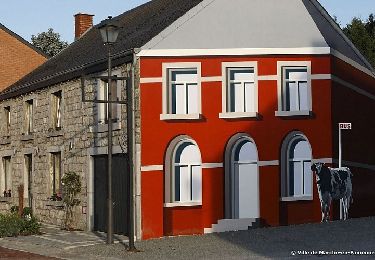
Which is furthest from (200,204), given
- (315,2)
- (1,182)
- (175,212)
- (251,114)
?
(1,182)

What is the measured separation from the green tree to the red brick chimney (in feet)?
108

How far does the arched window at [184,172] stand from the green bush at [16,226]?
4.91 m

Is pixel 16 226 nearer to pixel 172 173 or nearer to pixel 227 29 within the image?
pixel 172 173

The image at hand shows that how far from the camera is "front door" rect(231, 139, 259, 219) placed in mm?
22625

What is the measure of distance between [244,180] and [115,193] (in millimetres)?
4138

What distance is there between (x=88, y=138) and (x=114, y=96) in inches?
80.0

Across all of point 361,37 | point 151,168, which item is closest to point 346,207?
point 151,168

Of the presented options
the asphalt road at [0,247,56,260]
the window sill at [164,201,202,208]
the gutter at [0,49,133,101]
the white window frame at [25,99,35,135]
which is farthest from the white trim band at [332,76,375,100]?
the white window frame at [25,99,35,135]

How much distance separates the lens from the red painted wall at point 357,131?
927 inches

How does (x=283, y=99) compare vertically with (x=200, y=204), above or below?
above

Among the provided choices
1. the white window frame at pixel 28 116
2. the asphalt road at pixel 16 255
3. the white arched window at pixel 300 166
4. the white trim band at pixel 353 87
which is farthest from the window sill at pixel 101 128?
the white trim band at pixel 353 87

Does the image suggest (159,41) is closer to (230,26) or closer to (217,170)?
(230,26)

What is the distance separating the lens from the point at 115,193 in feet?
76.9

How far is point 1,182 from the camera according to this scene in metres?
32.7
